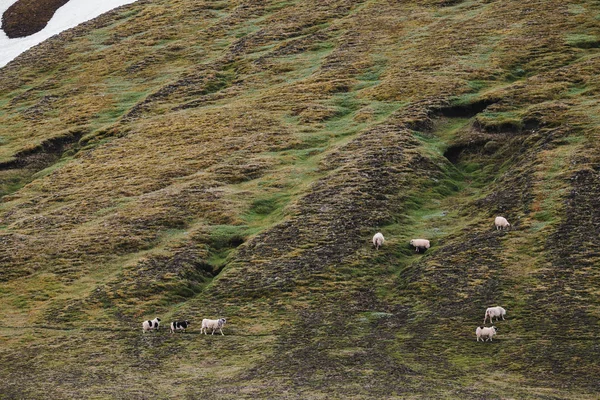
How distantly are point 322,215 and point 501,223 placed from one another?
37.9ft

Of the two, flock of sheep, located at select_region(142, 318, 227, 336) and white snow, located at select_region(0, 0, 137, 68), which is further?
white snow, located at select_region(0, 0, 137, 68)

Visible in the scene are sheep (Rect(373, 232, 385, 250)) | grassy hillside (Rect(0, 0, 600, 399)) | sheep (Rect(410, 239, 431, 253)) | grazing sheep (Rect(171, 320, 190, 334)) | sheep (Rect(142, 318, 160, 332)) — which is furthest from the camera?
sheep (Rect(373, 232, 385, 250))

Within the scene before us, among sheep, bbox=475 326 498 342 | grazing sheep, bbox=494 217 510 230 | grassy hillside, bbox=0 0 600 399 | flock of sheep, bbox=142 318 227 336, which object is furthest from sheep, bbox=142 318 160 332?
grazing sheep, bbox=494 217 510 230

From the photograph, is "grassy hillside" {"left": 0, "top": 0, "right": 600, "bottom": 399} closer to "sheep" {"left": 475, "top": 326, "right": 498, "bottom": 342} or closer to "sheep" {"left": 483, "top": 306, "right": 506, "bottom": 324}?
"sheep" {"left": 475, "top": 326, "right": 498, "bottom": 342}

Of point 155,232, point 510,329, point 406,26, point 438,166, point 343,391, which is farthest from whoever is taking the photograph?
point 406,26

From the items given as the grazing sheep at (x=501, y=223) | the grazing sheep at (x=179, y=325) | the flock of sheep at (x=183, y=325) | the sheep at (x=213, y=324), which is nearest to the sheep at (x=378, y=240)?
the grazing sheep at (x=501, y=223)

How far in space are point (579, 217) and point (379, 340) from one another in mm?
15736

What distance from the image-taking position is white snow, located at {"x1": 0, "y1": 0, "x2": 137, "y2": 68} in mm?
135625

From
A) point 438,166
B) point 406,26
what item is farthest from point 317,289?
point 406,26

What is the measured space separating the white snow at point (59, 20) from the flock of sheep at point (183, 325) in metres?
102

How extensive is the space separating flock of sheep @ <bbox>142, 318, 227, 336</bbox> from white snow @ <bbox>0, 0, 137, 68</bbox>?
102149 mm

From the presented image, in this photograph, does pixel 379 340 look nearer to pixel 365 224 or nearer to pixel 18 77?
pixel 365 224

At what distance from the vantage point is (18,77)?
4624 inches

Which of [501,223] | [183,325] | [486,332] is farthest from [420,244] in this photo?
[183,325]
